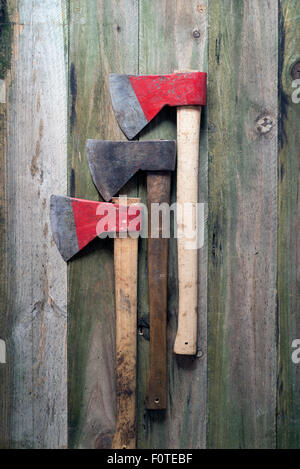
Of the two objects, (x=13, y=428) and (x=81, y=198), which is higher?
(x=81, y=198)

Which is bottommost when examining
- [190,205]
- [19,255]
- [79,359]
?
[79,359]

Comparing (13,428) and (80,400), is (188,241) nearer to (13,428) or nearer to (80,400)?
(80,400)

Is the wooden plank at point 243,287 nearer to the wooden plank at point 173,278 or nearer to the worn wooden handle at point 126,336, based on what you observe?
the wooden plank at point 173,278

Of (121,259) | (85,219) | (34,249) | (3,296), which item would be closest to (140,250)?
(121,259)

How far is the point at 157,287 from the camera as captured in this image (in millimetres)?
954

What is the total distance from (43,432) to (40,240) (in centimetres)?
57

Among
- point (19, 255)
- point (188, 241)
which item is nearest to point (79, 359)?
point (19, 255)

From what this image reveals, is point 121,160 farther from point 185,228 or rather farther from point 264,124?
point 264,124

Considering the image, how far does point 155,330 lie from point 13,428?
53 centimetres

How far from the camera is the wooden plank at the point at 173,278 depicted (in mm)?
985

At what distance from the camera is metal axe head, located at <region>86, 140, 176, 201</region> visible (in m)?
0.94

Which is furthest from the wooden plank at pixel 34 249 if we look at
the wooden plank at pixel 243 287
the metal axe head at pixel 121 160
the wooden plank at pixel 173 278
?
the wooden plank at pixel 243 287

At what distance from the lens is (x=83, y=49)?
3.27 ft

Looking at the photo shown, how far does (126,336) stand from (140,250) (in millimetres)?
247
